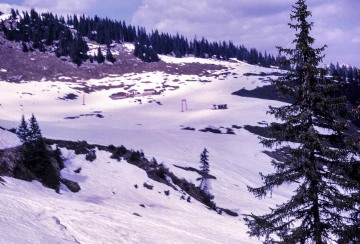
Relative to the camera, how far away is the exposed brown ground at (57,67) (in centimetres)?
10826

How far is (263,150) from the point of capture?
205 ft

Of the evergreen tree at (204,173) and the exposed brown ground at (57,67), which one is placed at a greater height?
the exposed brown ground at (57,67)

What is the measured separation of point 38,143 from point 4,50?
11443 centimetres

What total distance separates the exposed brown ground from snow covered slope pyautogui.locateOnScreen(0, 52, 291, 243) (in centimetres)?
666

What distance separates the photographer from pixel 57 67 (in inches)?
4675

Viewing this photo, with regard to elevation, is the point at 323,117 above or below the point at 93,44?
below

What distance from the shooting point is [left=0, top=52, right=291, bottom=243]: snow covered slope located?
45.2 ft

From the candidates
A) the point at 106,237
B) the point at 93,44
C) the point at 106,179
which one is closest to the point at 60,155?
the point at 106,179

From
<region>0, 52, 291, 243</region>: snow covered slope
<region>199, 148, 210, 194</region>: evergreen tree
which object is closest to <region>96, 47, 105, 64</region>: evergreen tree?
<region>0, 52, 291, 243</region>: snow covered slope

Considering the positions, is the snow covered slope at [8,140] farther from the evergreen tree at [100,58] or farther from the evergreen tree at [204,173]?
the evergreen tree at [100,58]

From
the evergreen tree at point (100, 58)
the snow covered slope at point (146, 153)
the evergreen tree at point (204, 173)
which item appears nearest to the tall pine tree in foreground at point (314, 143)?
the snow covered slope at point (146, 153)

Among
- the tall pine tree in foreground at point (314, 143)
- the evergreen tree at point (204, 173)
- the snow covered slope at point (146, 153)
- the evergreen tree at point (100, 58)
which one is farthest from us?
the evergreen tree at point (100, 58)

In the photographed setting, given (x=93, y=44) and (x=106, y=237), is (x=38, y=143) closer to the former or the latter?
(x=106, y=237)

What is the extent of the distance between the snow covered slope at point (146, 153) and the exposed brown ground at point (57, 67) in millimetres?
6664
